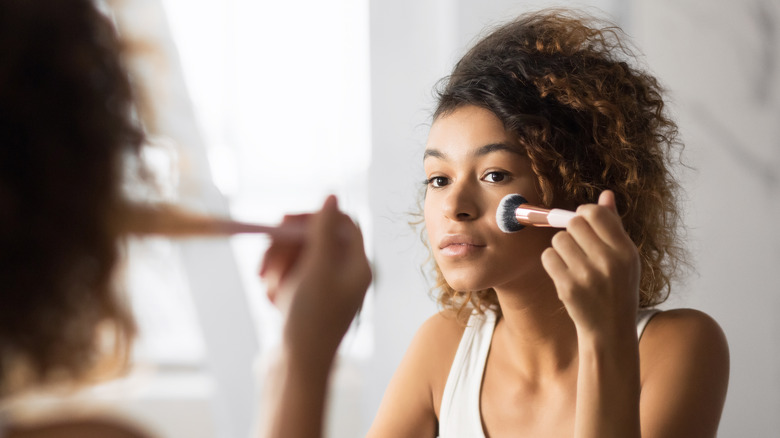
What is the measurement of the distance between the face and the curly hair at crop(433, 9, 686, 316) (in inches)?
0.7

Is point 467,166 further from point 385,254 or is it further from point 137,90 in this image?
point 385,254

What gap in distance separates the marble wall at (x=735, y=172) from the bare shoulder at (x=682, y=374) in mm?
305

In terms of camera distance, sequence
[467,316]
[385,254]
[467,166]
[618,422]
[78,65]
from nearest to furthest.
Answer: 1. [78,65]
2. [618,422]
3. [467,166]
4. [467,316]
5. [385,254]

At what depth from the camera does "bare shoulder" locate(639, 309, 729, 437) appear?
0.63 meters

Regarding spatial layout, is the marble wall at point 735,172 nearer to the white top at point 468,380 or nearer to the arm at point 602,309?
the white top at point 468,380

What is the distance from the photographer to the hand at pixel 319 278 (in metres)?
0.34

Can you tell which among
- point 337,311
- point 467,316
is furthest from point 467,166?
point 337,311

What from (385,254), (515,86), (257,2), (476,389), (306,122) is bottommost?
(476,389)

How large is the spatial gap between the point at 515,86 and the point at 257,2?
745mm

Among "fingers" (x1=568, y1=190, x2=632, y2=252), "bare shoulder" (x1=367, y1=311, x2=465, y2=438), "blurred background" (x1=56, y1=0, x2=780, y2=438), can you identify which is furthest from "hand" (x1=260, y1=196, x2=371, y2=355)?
"blurred background" (x1=56, y1=0, x2=780, y2=438)

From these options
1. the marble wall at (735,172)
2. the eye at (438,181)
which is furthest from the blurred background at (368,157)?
the eye at (438,181)

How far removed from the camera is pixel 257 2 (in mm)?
1303

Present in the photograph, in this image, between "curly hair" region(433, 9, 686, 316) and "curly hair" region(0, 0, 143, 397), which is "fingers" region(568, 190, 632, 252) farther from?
"curly hair" region(0, 0, 143, 397)

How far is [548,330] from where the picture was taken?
735mm
